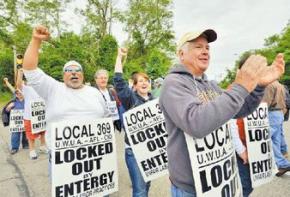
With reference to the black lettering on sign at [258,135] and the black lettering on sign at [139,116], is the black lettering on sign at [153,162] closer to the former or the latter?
the black lettering on sign at [139,116]

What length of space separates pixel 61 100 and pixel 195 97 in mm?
2028

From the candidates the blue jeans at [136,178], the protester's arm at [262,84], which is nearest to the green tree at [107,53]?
the blue jeans at [136,178]

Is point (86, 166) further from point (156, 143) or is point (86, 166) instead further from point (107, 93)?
point (107, 93)

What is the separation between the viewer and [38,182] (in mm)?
6340

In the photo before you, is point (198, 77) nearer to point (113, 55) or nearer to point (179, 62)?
point (179, 62)

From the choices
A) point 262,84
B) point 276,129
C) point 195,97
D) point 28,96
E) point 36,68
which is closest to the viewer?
point 195,97

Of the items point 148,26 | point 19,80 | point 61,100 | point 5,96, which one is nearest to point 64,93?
point 61,100

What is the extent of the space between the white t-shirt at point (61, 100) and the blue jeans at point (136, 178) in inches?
29.6

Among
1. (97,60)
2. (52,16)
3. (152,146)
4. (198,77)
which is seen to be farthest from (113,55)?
(198,77)

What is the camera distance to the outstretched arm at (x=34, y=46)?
11.1 ft

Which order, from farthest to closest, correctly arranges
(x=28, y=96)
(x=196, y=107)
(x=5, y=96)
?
(x=5, y=96), (x=28, y=96), (x=196, y=107)

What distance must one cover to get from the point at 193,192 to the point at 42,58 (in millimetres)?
30952

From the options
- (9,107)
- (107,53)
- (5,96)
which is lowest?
(5,96)

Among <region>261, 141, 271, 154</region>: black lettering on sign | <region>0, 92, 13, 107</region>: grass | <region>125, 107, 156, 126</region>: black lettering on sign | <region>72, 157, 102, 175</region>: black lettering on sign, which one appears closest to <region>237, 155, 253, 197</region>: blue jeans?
<region>261, 141, 271, 154</region>: black lettering on sign
